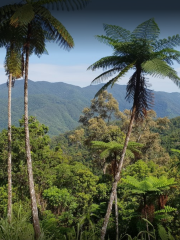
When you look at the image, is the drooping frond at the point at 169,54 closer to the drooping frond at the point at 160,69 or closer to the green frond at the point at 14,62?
the drooping frond at the point at 160,69

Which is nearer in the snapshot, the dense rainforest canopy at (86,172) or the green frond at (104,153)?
the dense rainforest canopy at (86,172)

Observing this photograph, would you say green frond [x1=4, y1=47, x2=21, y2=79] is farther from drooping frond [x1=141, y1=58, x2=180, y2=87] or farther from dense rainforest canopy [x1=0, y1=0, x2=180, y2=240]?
drooping frond [x1=141, y1=58, x2=180, y2=87]

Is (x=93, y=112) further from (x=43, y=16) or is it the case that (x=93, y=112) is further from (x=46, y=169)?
(x=43, y=16)

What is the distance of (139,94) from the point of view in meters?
7.62

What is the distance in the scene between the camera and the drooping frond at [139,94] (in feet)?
24.8

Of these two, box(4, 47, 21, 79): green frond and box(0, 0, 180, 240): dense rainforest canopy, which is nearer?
box(0, 0, 180, 240): dense rainforest canopy

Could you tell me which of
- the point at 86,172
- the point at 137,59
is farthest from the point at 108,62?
the point at 86,172

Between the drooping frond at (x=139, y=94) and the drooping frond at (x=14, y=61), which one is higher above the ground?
the drooping frond at (x=14, y=61)

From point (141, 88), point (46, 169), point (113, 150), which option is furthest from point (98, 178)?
point (141, 88)

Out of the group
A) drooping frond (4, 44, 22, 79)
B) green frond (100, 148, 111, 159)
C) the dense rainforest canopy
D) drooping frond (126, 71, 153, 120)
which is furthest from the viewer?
green frond (100, 148, 111, 159)

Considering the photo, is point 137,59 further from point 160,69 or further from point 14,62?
point 14,62

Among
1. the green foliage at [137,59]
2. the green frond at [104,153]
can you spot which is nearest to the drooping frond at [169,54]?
the green foliage at [137,59]

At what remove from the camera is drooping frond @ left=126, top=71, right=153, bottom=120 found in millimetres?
7555

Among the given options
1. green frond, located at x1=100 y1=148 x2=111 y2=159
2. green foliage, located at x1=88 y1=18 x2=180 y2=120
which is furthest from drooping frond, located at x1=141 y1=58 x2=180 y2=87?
green frond, located at x1=100 y1=148 x2=111 y2=159
